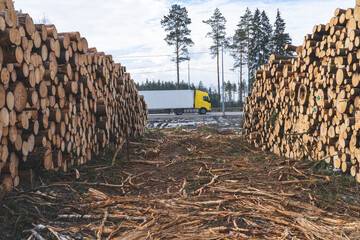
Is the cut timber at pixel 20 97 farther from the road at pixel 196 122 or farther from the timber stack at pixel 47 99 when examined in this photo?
the road at pixel 196 122

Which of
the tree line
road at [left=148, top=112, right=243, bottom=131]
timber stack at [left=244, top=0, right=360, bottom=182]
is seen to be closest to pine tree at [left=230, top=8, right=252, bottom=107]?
the tree line

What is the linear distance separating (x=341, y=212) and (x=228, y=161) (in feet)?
10.8

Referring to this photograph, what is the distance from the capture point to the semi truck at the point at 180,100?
31719 millimetres

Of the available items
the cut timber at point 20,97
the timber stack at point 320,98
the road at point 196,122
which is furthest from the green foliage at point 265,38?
the cut timber at point 20,97

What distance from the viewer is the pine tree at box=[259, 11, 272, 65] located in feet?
127

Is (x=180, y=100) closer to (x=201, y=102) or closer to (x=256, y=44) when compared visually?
(x=201, y=102)

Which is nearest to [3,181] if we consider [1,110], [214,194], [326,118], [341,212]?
[1,110]

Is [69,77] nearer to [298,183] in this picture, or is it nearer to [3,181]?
[3,181]

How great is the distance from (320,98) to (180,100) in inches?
1031

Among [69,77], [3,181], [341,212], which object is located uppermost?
[69,77]

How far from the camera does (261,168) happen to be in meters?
6.28

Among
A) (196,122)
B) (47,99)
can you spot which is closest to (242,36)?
(196,122)

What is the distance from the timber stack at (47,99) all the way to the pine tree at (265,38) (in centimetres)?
3432

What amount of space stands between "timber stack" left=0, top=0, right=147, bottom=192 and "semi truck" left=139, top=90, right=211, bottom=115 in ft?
78.4
